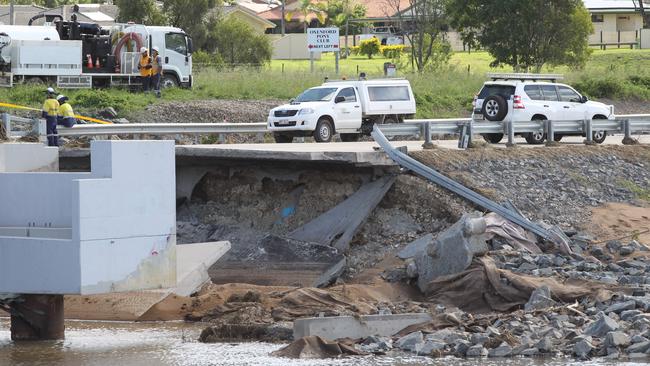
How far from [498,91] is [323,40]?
14.6 meters

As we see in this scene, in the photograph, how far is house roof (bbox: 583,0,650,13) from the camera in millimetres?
90375

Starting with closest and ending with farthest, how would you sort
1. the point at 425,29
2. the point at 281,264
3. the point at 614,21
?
1. the point at 281,264
2. the point at 425,29
3. the point at 614,21

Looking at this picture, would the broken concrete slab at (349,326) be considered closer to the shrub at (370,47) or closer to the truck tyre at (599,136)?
the truck tyre at (599,136)

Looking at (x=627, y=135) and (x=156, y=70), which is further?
(x=156, y=70)

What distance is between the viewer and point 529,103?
33.2m

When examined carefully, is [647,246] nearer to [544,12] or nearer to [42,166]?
[42,166]

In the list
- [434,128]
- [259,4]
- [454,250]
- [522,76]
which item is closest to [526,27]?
[522,76]

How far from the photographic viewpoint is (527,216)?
26.1m

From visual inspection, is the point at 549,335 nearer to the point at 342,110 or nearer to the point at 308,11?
the point at 342,110

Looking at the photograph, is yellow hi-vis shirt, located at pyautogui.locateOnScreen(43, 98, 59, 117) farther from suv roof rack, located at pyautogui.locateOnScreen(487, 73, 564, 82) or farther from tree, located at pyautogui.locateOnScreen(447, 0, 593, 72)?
tree, located at pyautogui.locateOnScreen(447, 0, 593, 72)

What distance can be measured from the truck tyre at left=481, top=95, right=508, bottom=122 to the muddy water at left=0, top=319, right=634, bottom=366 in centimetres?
1396

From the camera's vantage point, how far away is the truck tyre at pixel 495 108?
32938mm

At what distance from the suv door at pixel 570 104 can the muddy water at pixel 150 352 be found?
1577 centimetres

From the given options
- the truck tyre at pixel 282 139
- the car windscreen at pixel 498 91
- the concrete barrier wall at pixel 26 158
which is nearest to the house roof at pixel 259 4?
the truck tyre at pixel 282 139
